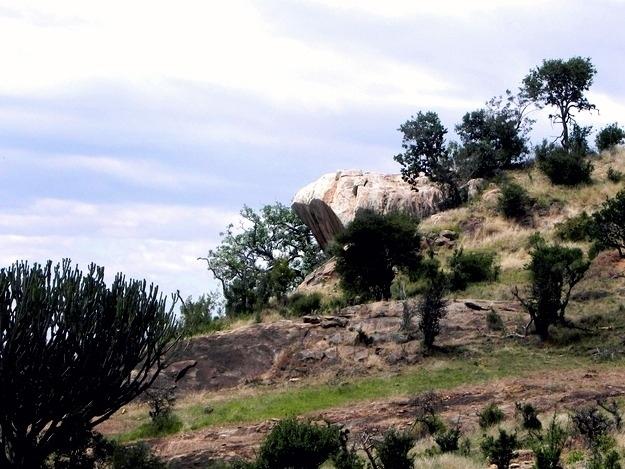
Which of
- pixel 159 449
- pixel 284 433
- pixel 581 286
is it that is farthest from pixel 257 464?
pixel 581 286

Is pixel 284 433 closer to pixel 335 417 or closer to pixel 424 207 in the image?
pixel 335 417

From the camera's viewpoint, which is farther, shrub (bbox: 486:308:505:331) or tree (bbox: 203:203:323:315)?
tree (bbox: 203:203:323:315)

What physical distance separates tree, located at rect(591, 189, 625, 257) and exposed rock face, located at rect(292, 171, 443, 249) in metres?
20.8

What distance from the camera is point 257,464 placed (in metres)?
15.6

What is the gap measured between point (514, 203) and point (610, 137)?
44.5 ft

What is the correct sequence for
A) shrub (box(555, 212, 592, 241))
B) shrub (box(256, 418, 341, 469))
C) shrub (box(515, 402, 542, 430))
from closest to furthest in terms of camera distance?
shrub (box(256, 418, 341, 469)) < shrub (box(515, 402, 542, 430)) < shrub (box(555, 212, 592, 241))

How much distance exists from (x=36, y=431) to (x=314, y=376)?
12.4 meters

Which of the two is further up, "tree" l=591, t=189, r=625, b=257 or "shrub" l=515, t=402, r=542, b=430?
"tree" l=591, t=189, r=625, b=257

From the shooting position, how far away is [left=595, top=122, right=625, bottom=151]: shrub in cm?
5892

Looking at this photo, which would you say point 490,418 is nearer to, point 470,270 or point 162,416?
point 162,416

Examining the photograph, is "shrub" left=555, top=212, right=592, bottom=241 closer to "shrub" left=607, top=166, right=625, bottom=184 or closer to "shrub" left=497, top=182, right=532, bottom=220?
"shrub" left=497, top=182, right=532, bottom=220

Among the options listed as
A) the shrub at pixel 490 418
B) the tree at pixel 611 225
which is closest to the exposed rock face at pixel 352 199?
the tree at pixel 611 225

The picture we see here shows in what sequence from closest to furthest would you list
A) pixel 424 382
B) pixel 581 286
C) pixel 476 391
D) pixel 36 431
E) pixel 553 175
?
1. pixel 36 431
2. pixel 476 391
3. pixel 424 382
4. pixel 581 286
5. pixel 553 175

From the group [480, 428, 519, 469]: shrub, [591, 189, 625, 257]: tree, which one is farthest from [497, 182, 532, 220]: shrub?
[480, 428, 519, 469]: shrub
